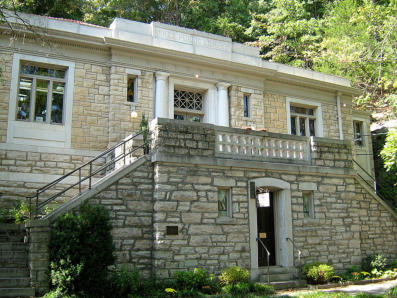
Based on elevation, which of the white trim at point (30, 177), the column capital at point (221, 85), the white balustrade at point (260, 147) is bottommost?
the white trim at point (30, 177)

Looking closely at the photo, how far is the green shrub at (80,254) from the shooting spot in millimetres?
7945

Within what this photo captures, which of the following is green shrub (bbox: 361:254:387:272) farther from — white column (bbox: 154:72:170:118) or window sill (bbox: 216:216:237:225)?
white column (bbox: 154:72:170:118)

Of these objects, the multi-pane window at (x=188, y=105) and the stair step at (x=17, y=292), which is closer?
the stair step at (x=17, y=292)

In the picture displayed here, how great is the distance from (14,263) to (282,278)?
656 centimetres

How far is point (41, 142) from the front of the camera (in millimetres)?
12672

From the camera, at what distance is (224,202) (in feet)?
35.5

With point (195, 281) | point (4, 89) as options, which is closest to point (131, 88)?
point (4, 89)

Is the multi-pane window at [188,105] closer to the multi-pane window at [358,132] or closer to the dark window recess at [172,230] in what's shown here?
the dark window recess at [172,230]

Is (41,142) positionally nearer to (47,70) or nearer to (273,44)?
(47,70)

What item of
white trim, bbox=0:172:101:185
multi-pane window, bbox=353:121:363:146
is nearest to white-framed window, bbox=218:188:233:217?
white trim, bbox=0:172:101:185

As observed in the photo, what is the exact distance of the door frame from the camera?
10.9m

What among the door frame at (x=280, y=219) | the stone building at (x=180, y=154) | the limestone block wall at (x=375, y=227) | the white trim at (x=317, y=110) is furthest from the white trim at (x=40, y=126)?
the limestone block wall at (x=375, y=227)

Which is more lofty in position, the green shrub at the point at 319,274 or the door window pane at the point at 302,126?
the door window pane at the point at 302,126

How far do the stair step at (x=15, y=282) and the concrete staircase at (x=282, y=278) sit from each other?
5623 millimetres
